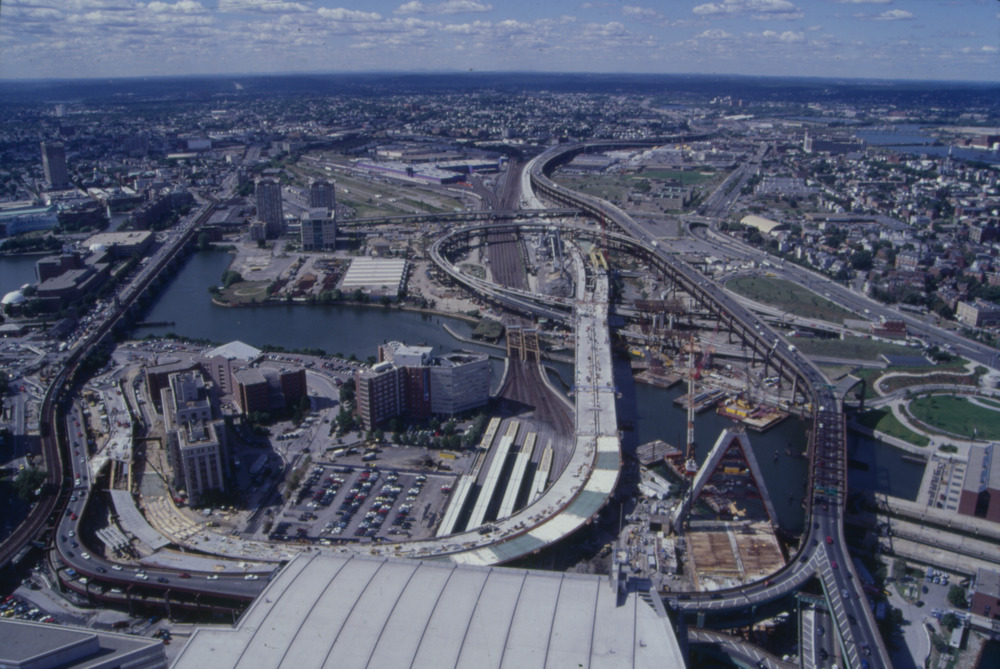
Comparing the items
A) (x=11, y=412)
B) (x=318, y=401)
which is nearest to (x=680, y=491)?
(x=318, y=401)

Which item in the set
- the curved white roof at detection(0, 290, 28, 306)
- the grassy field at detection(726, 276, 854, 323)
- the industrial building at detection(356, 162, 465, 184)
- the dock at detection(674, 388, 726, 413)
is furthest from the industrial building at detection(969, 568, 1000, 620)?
the industrial building at detection(356, 162, 465, 184)

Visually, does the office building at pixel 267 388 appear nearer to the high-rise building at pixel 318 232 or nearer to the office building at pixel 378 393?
the office building at pixel 378 393

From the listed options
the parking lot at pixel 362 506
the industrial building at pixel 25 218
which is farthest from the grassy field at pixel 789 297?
the industrial building at pixel 25 218

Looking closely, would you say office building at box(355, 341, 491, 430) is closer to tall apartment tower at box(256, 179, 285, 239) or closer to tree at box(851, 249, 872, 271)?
tree at box(851, 249, 872, 271)

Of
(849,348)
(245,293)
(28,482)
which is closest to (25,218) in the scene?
(245,293)

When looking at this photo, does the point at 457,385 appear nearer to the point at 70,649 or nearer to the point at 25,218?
the point at 70,649

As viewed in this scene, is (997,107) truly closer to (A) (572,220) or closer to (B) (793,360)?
(A) (572,220)

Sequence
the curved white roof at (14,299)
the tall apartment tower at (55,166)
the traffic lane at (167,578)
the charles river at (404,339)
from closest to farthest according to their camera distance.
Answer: the traffic lane at (167,578) < the charles river at (404,339) < the curved white roof at (14,299) < the tall apartment tower at (55,166)
